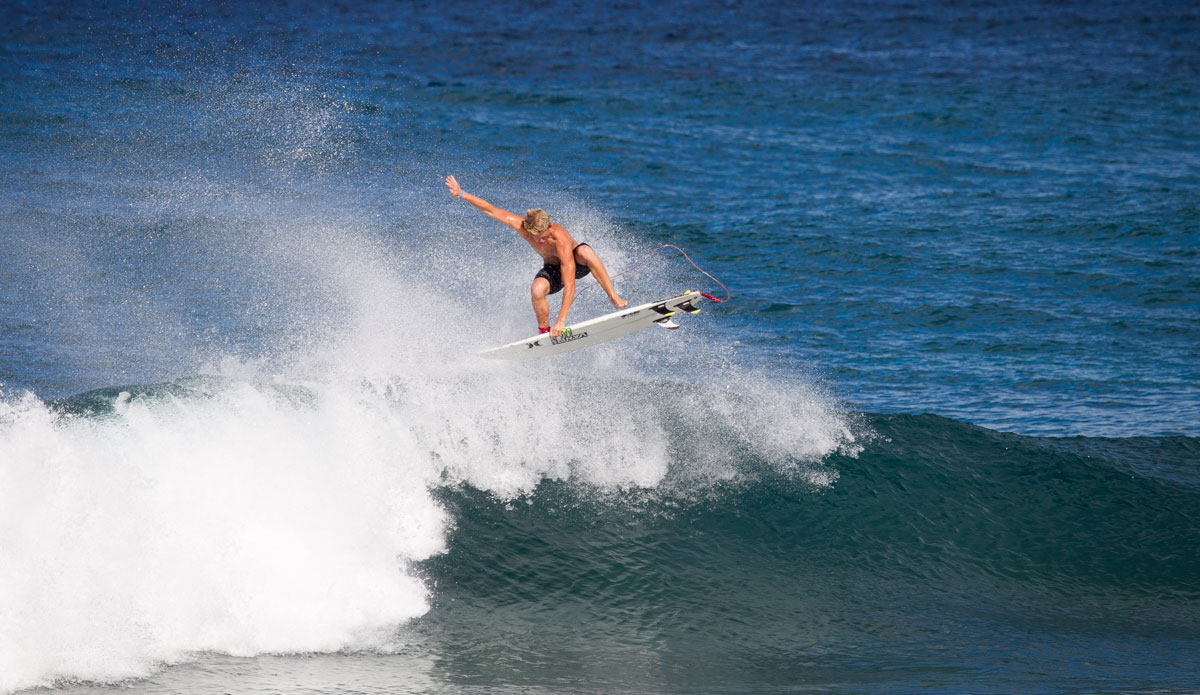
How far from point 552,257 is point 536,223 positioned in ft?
2.18

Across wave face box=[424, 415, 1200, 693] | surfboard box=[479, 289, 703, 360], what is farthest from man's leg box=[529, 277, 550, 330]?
wave face box=[424, 415, 1200, 693]

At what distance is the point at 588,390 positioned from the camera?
11812 mm

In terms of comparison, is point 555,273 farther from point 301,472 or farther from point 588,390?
point 301,472

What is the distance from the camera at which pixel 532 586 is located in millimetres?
9391

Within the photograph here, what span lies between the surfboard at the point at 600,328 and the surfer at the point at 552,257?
131 mm

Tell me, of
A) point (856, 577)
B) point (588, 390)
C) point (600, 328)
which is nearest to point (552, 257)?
point (600, 328)

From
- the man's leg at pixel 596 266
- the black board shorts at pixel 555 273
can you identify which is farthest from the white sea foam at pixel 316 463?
the man's leg at pixel 596 266

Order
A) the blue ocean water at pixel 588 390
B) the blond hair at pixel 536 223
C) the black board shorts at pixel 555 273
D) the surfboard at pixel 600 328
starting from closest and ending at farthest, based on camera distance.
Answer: the blue ocean water at pixel 588 390 < the blond hair at pixel 536 223 < the surfboard at pixel 600 328 < the black board shorts at pixel 555 273

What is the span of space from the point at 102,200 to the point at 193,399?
1191 centimetres

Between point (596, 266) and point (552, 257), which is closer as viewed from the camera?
point (596, 266)

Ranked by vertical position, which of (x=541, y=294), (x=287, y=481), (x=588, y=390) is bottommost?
(x=287, y=481)

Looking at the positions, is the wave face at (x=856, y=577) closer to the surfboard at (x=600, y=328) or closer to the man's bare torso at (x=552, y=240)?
the surfboard at (x=600, y=328)

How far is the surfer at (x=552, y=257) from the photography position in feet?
32.4

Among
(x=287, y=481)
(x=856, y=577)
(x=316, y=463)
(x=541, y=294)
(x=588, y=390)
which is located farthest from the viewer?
(x=588, y=390)
